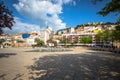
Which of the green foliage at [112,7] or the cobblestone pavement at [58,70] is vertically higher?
the green foliage at [112,7]

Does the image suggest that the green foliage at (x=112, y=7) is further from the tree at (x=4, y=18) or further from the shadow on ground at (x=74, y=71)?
the tree at (x=4, y=18)

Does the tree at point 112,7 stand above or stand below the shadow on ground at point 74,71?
above

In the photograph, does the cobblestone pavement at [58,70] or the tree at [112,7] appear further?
the cobblestone pavement at [58,70]

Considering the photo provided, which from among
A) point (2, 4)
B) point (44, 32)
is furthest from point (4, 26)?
point (44, 32)

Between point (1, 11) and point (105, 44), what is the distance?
278ft

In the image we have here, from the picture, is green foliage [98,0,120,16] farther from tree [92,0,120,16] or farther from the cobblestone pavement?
the cobblestone pavement

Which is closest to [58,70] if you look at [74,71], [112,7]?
[74,71]

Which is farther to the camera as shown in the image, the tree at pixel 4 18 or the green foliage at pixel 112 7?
the tree at pixel 4 18

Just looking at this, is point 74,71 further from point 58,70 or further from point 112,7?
point 112,7

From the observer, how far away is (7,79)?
284 inches

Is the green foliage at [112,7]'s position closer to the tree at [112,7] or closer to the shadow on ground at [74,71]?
the tree at [112,7]

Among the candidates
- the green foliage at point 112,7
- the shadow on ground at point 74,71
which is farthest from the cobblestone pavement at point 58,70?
the green foliage at point 112,7

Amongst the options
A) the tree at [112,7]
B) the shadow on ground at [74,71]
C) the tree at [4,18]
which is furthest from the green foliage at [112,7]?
the tree at [4,18]

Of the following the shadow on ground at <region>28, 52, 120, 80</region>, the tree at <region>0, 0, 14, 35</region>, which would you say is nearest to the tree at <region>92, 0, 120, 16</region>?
the shadow on ground at <region>28, 52, 120, 80</region>
